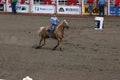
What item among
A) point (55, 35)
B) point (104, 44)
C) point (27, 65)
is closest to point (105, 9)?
point (104, 44)

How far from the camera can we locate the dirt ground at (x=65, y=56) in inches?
516

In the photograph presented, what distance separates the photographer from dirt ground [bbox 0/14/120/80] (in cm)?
1310

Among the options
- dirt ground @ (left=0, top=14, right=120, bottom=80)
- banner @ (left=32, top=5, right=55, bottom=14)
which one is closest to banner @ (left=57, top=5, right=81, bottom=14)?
banner @ (left=32, top=5, right=55, bottom=14)

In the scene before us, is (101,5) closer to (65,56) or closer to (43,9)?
(43,9)

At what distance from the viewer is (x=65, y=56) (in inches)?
643

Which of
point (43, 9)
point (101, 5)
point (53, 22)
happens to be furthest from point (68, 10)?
point (53, 22)

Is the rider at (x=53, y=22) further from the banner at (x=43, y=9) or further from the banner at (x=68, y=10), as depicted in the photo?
the banner at (x=43, y=9)

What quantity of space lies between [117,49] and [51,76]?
20.1 feet

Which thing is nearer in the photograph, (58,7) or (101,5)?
(101,5)

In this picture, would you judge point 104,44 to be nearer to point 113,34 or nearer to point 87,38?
point 87,38

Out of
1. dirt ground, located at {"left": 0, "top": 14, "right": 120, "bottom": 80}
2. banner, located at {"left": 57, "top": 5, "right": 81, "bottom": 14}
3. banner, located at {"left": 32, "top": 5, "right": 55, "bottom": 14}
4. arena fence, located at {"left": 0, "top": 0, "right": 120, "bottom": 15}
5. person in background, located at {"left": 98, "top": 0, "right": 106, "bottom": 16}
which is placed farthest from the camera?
banner, located at {"left": 32, "top": 5, "right": 55, "bottom": 14}

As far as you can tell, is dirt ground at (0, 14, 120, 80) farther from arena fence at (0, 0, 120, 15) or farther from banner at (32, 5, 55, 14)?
banner at (32, 5, 55, 14)

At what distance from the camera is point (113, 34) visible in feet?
77.4

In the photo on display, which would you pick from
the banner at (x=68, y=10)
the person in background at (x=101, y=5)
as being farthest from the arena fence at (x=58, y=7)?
the person in background at (x=101, y=5)
